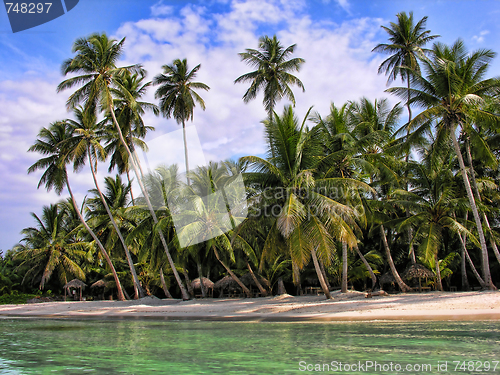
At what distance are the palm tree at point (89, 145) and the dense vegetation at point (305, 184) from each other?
0.13 meters

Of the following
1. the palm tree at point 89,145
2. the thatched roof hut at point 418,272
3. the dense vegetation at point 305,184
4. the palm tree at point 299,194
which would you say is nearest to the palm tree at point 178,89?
the dense vegetation at point 305,184

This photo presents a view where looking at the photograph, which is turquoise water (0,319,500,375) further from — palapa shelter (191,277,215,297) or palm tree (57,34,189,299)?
palapa shelter (191,277,215,297)

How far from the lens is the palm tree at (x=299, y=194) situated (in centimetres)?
1320

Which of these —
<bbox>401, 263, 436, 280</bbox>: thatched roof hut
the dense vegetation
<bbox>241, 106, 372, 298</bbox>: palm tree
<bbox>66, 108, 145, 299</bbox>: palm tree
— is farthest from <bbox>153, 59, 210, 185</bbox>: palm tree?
<bbox>401, 263, 436, 280</bbox>: thatched roof hut

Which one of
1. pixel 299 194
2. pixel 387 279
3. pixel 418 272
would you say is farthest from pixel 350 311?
pixel 387 279

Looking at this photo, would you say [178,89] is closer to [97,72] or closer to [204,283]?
[97,72]

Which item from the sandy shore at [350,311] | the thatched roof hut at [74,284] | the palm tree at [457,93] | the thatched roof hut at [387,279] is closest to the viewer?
the sandy shore at [350,311]

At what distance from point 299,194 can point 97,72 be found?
1500cm

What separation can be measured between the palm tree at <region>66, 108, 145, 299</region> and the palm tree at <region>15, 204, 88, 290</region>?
726 cm

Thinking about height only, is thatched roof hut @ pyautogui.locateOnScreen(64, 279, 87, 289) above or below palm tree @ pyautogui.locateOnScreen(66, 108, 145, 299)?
below

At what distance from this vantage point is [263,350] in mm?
6734

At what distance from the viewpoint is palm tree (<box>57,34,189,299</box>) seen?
68.5 feet

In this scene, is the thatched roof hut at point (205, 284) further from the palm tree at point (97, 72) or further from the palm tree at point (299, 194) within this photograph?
the palm tree at point (299, 194)

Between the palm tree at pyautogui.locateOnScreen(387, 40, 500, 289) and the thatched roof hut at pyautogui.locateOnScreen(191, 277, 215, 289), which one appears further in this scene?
the thatched roof hut at pyautogui.locateOnScreen(191, 277, 215, 289)
